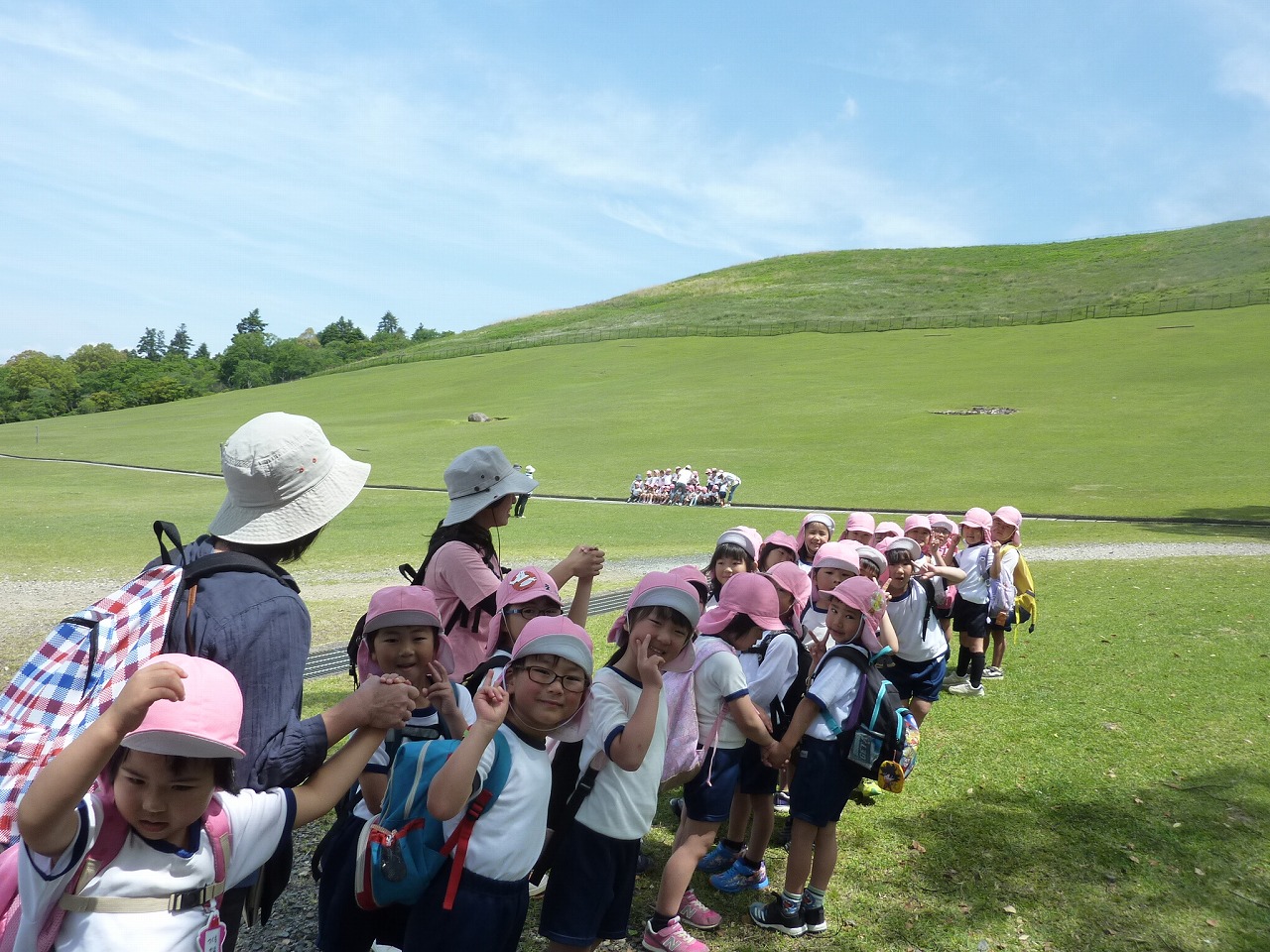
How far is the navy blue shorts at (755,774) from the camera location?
4.68 m

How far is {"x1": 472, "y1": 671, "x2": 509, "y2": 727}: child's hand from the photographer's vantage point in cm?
263

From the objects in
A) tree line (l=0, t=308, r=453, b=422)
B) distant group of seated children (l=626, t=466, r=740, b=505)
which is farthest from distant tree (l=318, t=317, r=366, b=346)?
distant group of seated children (l=626, t=466, r=740, b=505)

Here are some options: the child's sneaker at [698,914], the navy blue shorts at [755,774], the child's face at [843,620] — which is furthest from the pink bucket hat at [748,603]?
the child's sneaker at [698,914]

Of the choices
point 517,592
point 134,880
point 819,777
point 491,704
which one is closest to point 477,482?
point 517,592

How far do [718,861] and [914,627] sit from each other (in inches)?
96.9

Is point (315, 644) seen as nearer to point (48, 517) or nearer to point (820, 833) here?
point (820, 833)

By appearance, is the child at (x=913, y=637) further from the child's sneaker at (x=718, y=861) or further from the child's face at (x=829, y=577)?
the child's sneaker at (x=718, y=861)

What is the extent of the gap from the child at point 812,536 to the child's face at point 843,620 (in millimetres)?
2907

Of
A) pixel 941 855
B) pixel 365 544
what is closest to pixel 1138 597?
pixel 941 855

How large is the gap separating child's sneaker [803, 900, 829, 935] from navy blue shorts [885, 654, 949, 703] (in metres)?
2.43

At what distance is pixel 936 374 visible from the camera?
55969 millimetres

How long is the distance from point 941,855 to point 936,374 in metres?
54.8

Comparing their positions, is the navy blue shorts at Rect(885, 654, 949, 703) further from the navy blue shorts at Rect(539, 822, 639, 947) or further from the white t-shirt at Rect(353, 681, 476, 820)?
the white t-shirt at Rect(353, 681, 476, 820)

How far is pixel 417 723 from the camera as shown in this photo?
3.31m
